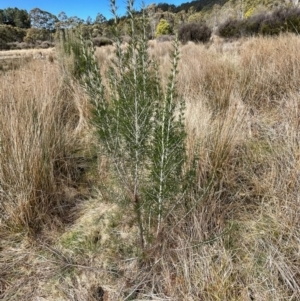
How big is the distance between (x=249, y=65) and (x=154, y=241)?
298cm

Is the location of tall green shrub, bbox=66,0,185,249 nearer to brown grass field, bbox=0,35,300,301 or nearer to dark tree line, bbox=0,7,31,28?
brown grass field, bbox=0,35,300,301

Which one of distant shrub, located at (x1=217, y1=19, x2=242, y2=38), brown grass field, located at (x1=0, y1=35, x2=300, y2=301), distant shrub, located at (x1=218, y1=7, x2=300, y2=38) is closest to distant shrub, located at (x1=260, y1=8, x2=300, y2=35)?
distant shrub, located at (x1=218, y1=7, x2=300, y2=38)

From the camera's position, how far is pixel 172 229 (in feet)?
4.33

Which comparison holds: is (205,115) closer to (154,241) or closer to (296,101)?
(296,101)

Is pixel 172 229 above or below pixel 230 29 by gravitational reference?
below

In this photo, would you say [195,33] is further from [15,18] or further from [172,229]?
[15,18]

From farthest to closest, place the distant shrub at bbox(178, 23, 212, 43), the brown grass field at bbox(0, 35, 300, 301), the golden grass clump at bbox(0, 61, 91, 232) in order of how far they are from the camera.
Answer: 1. the distant shrub at bbox(178, 23, 212, 43)
2. the golden grass clump at bbox(0, 61, 91, 232)
3. the brown grass field at bbox(0, 35, 300, 301)

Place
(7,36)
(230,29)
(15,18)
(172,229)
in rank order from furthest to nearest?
(15,18) → (7,36) → (230,29) → (172,229)

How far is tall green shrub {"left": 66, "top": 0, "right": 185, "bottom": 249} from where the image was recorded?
3.37ft

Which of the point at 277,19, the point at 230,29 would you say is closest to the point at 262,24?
the point at 277,19

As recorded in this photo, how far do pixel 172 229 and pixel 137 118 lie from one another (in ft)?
2.17

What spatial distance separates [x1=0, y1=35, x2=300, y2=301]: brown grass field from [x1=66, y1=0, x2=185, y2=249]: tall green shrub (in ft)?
→ 1.07

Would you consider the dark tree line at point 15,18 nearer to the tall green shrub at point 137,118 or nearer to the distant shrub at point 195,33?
the distant shrub at point 195,33

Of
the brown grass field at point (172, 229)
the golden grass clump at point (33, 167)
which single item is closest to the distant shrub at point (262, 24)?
the brown grass field at point (172, 229)
